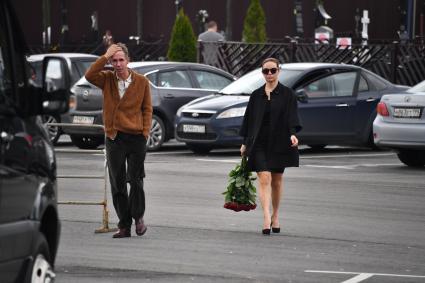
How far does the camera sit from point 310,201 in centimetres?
1645

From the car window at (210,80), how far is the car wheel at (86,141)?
2120 millimetres

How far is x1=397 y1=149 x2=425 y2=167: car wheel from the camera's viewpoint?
21328 mm

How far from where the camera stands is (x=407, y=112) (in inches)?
806

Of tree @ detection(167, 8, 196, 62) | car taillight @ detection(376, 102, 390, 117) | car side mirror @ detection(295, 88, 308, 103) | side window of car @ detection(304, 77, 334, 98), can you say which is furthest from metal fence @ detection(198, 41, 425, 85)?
car taillight @ detection(376, 102, 390, 117)

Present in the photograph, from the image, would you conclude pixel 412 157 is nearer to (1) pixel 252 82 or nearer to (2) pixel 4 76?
(1) pixel 252 82

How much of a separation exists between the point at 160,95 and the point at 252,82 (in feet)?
5.40

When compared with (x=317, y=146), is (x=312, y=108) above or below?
above

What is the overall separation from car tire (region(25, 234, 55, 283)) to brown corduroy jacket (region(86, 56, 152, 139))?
16.6 feet

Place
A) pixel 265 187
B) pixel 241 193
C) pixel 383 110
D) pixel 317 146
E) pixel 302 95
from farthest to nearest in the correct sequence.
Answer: pixel 317 146 < pixel 302 95 < pixel 383 110 < pixel 241 193 < pixel 265 187

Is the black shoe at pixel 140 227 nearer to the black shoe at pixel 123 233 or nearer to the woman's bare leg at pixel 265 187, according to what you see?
the black shoe at pixel 123 233

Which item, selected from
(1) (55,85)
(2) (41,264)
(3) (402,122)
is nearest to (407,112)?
(3) (402,122)

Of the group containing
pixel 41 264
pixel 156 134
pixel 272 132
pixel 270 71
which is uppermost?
pixel 270 71

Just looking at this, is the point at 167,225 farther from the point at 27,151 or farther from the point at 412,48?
the point at 412,48

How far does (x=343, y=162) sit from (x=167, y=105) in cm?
369
